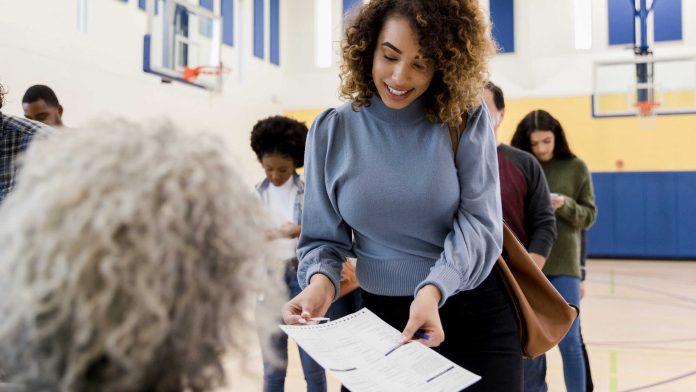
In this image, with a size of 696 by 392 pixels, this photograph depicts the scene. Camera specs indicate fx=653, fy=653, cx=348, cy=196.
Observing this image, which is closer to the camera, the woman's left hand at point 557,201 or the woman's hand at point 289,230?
the woman's hand at point 289,230

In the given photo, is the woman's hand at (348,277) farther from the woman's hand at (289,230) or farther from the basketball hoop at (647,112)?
the basketball hoop at (647,112)

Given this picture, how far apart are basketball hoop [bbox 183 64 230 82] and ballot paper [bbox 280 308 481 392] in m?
6.78

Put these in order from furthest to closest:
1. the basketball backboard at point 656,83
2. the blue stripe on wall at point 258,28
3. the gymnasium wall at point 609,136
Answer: the blue stripe on wall at point 258,28 → the gymnasium wall at point 609,136 → the basketball backboard at point 656,83

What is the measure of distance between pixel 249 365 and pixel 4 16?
246 inches

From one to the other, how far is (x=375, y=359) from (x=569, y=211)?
2177 millimetres

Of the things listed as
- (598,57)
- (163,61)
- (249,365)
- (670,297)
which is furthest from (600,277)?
(249,365)

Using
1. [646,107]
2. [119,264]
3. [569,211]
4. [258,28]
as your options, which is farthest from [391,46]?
[258,28]

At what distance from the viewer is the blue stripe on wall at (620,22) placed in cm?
983

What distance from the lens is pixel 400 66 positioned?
1381 mm

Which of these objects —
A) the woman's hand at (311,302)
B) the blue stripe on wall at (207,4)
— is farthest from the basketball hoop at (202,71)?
the woman's hand at (311,302)

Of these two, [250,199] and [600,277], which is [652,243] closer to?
[600,277]

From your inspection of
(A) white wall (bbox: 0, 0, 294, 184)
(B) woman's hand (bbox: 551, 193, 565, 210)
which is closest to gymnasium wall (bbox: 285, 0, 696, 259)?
(A) white wall (bbox: 0, 0, 294, 184)

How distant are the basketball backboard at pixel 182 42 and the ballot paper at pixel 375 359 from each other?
648 cm

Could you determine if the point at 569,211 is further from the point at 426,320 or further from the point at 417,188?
the point at 426,320
